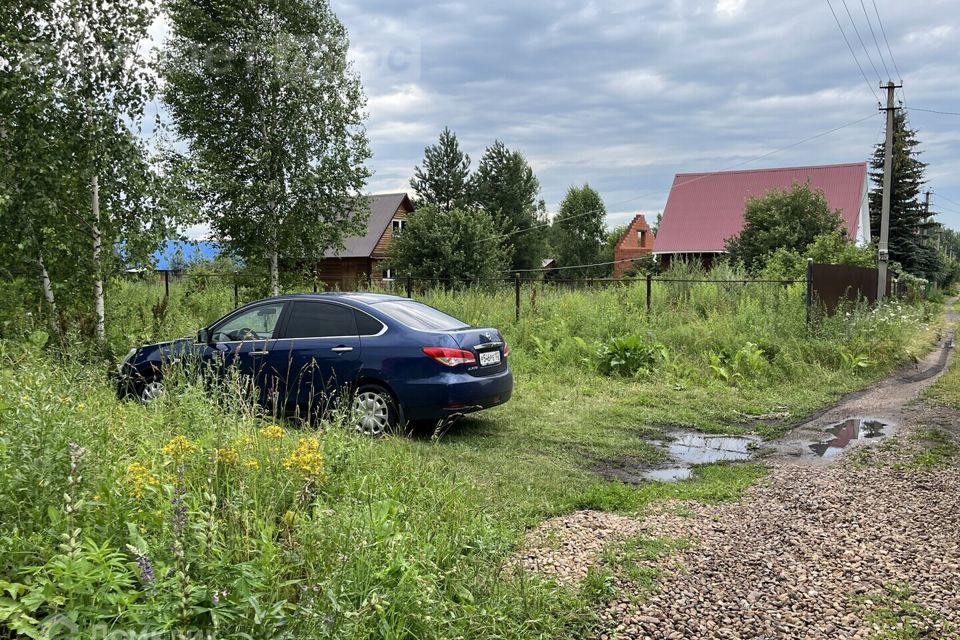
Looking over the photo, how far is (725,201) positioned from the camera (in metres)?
43.7

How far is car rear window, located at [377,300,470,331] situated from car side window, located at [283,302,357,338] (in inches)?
15.2

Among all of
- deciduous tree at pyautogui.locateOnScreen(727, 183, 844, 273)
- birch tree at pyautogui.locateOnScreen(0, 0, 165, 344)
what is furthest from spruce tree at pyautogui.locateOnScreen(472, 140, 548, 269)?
birch tree at pyautogui.locateOnScreen(0, 0, 165, 344)

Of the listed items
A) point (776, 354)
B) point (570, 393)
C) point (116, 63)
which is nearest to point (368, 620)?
point (570, 393)

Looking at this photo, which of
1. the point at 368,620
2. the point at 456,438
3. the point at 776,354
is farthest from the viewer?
the point at 776,354

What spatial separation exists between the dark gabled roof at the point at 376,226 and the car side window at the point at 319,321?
114 ft

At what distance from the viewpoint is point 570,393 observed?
1000 cm

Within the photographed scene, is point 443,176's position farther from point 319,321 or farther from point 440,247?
point 319,321

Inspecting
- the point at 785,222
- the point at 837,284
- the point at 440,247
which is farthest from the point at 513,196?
the point at 837,284

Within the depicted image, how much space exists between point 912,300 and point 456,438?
31.3m

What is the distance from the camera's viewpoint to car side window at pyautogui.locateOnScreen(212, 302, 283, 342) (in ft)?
25.0

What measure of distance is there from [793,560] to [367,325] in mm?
4632

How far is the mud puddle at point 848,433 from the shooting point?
7234mm

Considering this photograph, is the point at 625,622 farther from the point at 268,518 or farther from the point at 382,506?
the point at 268,518

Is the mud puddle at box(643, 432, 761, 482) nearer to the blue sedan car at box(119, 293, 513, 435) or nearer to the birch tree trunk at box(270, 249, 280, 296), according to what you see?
the blue sedan car at box(119, 293, 513, 435)
